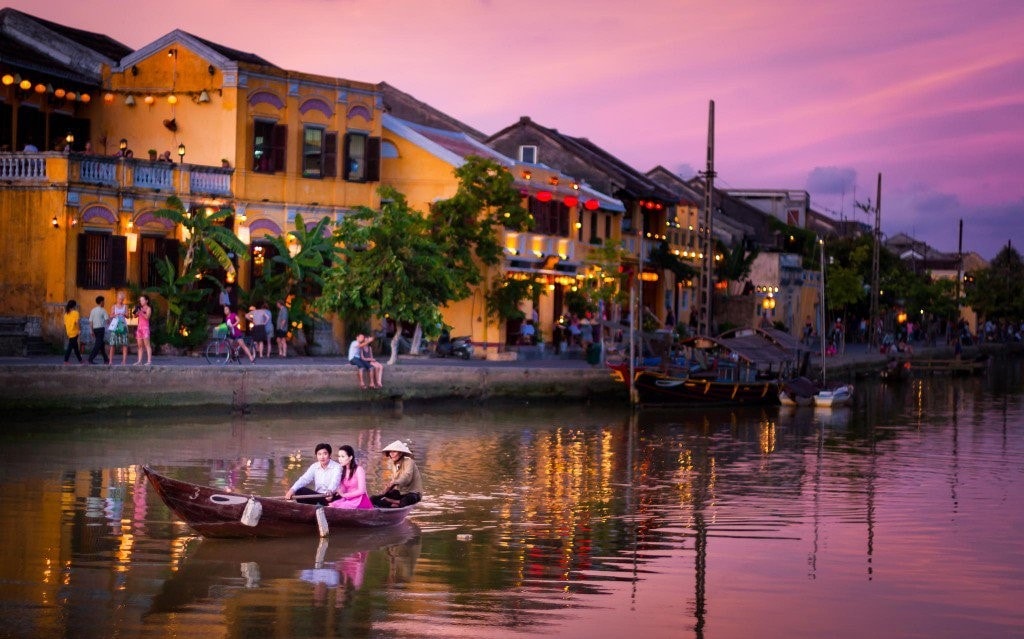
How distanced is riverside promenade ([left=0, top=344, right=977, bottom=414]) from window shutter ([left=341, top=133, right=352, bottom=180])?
6062 millimetres

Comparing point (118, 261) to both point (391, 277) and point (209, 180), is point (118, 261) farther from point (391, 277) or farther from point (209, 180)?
point (391, 277)

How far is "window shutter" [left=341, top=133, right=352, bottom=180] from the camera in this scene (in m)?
46.3

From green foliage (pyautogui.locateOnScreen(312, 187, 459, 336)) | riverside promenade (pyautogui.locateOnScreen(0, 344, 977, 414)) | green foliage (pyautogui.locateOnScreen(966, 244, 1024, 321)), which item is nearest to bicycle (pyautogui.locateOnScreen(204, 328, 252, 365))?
riverside promenade (pyautogui.locateOnScreen(0, 344, 977, 414))

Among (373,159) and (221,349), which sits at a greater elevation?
(373,159)

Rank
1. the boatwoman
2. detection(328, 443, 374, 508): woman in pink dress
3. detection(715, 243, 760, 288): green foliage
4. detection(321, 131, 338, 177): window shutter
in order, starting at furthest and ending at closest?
detection(715, 243, 760, 288): green foliage, detection(321, 131, 338, 177): window shutter, the boatwoman, detection(328, 443, 374, 508): woman in pink dress

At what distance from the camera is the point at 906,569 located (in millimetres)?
19844

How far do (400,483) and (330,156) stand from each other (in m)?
25.4

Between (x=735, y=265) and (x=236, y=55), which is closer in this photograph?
(x=236, y=55)

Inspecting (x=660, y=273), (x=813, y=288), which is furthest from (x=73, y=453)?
(x=813, y=288)

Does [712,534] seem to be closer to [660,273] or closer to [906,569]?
[906,569]

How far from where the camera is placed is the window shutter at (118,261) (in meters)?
40.8

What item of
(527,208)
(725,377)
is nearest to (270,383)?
(725,377)

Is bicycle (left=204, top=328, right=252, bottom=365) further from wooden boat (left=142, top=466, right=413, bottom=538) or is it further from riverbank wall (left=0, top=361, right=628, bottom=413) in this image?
wooden boat (left=142, top=466, right=413, bottom=538)

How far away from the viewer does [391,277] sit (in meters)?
41.3
